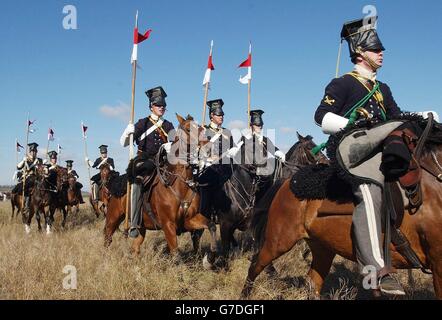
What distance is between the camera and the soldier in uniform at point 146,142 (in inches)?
328

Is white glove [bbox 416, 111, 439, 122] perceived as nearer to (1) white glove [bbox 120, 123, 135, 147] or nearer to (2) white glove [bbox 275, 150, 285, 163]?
(1) white glove [bbox 120, 123, 135, 147]

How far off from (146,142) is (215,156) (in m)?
1.52

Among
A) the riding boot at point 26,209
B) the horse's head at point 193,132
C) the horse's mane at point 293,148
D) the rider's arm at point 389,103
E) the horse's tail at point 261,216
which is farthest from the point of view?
the riding boot at point 26,209

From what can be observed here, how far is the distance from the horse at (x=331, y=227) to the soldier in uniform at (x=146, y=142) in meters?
3.27

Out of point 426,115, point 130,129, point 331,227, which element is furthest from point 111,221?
point 426,115

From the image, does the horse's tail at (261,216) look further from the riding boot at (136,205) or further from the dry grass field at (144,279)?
the riding boot at (136,205)

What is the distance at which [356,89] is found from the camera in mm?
4566

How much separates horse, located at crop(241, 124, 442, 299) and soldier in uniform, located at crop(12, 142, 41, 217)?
44.6ft

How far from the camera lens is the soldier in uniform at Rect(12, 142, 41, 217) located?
55.1 ft

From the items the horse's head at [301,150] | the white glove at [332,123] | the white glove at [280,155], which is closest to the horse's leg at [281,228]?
the white glove at [332,123]

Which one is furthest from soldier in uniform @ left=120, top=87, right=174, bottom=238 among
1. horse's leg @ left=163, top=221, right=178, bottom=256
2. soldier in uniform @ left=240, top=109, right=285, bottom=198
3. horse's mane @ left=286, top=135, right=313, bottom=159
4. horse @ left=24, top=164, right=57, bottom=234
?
horse @ left=24, top=164, right=57, bottom=234

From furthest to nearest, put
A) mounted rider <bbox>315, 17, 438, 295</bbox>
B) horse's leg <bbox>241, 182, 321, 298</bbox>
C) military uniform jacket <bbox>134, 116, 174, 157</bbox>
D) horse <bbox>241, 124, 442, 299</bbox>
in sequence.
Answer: military uniform jacket <bbox>134, 116, 174, 157</bbox> → horse's leg <bbox>241, 182, 321, 298</bbox> → mounted rider <bbox>315, 17, 438, 295</bbox> → horse <bbox>241, 124, 442, 299</bbox>

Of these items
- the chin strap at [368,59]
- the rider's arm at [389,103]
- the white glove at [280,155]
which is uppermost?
the chin strap at [368,59]

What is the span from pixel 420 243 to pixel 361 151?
1075 mm
